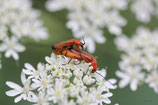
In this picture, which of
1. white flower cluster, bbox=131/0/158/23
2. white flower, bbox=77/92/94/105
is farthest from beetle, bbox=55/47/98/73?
white flower cluster, bbox=131/0/158/23

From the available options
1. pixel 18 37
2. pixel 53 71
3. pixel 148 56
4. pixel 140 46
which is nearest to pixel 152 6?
pixel 140 46

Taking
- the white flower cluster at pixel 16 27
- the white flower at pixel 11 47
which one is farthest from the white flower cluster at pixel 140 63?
the white flower at pixel 11 47

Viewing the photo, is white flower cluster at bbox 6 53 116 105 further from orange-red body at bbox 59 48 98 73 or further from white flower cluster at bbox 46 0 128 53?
white flower cluster at bbox 46 0 128 53

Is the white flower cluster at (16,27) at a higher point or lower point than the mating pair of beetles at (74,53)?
higher

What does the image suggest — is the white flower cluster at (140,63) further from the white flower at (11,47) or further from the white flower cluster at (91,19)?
the white flower at (11,47)

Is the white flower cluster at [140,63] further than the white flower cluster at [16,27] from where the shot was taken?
Yes

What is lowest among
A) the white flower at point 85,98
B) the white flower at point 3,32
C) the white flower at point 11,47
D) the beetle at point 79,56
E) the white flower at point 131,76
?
the white flower at point 85,98

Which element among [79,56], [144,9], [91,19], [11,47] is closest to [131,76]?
[91,19]

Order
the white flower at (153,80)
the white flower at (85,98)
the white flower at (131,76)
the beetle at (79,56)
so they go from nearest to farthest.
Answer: the white flower at (85,98), the beetle at (79,56), the white flower at (153,80), the white flower at (131,76)
